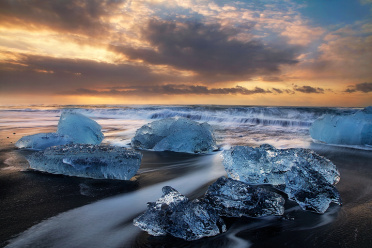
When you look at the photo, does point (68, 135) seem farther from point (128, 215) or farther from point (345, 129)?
point (345, 129)

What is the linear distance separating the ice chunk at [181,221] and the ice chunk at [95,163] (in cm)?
131

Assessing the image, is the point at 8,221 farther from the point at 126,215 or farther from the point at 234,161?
the point at 234,161

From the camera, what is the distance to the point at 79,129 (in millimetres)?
5684

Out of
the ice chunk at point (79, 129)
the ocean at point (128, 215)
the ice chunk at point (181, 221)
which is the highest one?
the ice chunk at point (79, 129)

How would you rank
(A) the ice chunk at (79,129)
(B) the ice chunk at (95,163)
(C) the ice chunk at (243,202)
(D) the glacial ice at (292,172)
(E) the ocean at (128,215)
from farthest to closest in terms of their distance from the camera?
(A) the ice chunk at (79,129) → (B) the ice chunk at (95,163) → (D) the glacial ice at (292,172) → (C) the ice chunk at (243,202) → (E) the ocean at (128,215)

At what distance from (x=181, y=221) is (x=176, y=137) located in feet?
11.7

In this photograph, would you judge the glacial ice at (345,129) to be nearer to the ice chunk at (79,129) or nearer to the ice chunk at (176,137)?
the ice chunk at (176,137)

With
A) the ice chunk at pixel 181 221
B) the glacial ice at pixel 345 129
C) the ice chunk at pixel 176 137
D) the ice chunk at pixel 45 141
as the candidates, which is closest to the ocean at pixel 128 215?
the ice chunk at pixel 181 221

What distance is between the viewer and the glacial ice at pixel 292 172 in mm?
2369

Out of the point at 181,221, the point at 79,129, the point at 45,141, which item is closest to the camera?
the point at 181,221

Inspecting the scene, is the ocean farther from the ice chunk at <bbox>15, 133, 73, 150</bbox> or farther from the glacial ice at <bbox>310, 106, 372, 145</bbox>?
the glacial ice at <bbox>310, 106, 372, 145</bbox>

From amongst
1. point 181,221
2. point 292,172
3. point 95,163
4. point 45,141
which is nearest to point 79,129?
point 45,141

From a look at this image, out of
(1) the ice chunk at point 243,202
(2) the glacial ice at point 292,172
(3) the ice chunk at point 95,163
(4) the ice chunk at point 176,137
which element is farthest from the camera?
(4) the ice chunk at point 176,137

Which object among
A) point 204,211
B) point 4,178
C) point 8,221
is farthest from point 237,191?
point 4,178
